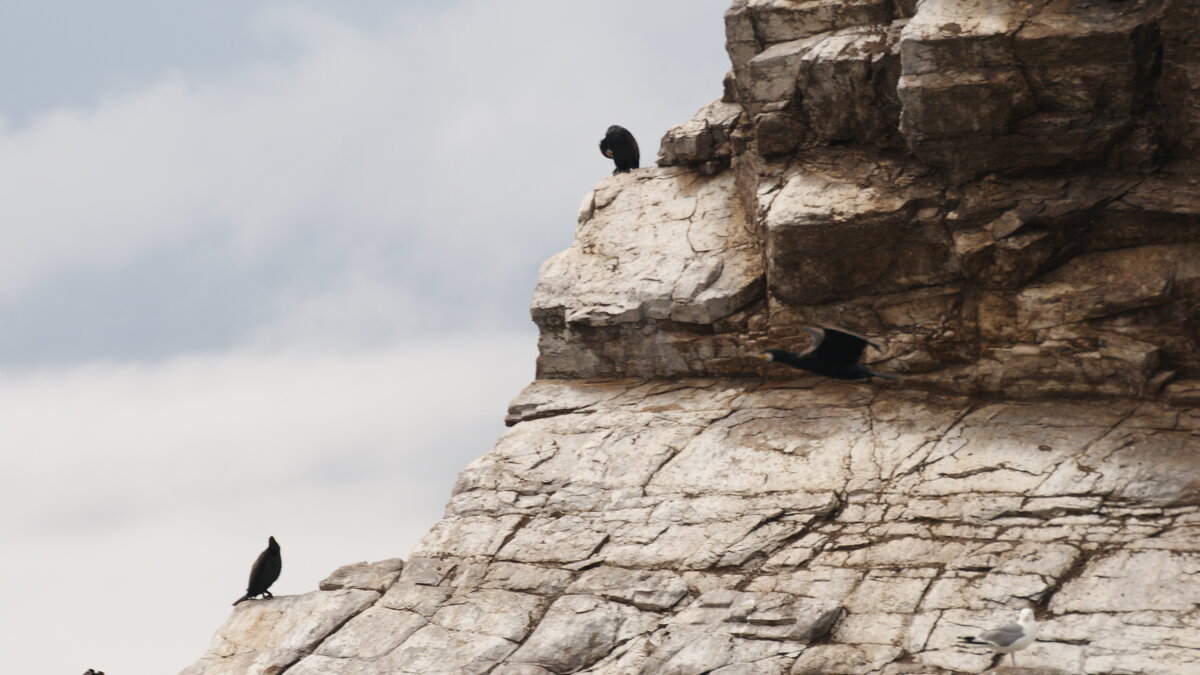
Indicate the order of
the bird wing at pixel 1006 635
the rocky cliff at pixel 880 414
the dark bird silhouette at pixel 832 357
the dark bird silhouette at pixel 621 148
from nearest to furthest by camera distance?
the bird wing at pixel 1006 635 → the rocky cliff at pixel 880 414 → the dark bird silhouette at pixel 832 357 → the dark bird silhouette at pixel 621 148

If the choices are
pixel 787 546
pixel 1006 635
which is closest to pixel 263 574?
pixel 787 546

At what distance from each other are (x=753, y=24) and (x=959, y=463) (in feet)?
24.0

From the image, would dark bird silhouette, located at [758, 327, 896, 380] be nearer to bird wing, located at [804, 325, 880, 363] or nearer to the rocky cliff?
bird wing, located at [804, 325, 880, 363]

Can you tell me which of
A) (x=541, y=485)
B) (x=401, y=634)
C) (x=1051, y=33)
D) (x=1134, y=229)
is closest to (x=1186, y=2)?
(x=1051, y=33)

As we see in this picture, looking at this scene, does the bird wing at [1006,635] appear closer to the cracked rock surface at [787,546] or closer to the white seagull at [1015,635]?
the white seagull at [1015,635]

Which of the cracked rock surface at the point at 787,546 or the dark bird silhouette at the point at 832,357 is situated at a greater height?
the dark bird silhouette at the point at 832,357

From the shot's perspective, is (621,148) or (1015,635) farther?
(621,148)

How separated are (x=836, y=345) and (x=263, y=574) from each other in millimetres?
8630

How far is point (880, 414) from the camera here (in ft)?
62.5

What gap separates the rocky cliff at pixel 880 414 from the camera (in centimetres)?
1619

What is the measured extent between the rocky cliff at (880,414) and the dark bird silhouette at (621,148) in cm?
313

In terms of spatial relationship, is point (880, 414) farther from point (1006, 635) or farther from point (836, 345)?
point (1006, 635)

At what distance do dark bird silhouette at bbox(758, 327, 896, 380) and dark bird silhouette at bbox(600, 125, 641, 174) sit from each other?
22.9ft

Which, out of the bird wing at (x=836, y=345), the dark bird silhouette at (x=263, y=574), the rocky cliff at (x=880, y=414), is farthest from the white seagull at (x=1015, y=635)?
the dark bird silhouette at (x=263, y=574)
